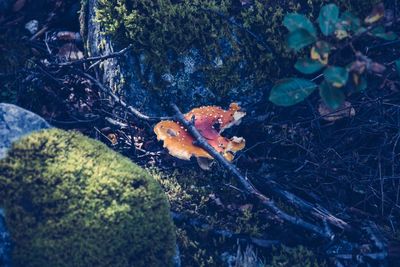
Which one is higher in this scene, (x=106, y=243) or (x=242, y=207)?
(x=106, y=243)

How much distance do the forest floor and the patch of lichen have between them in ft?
1.19

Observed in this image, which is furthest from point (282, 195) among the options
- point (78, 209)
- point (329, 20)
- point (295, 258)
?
point (78, 209)

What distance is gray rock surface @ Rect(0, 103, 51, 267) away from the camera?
8.61 ft

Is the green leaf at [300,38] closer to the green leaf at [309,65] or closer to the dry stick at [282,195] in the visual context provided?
the green leaf at [309,65]

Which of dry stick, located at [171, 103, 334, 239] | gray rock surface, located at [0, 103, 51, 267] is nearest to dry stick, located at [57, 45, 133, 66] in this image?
dry stick, located at [171, 103, 334, 239]

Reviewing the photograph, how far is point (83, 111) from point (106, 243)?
5.41 feet

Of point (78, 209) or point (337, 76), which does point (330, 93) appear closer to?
point (337, 76)

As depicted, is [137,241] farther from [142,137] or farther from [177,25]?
[177,25]

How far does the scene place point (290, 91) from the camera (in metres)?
2.70

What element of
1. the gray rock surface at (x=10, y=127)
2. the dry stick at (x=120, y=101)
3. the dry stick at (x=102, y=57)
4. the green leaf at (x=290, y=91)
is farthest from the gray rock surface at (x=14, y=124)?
the green leaf at (x=290, y=91)

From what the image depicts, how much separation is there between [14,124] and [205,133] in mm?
1376

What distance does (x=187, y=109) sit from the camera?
3840mm

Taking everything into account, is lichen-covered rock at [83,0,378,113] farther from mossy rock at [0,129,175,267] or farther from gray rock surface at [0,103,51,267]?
mossy rock at [0,129,175,267]

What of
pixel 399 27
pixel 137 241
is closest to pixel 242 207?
pixel 137 241
